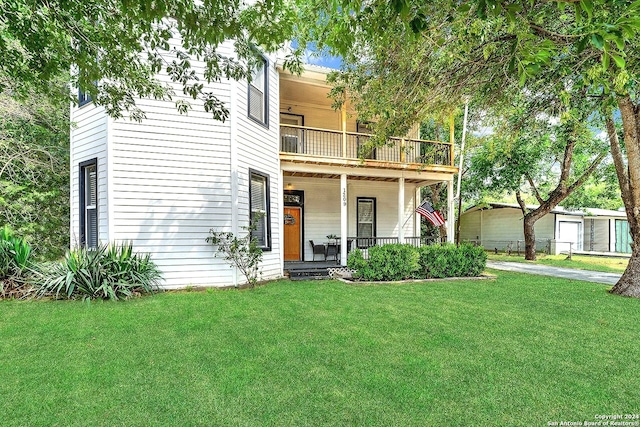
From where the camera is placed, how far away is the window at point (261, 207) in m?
8.25

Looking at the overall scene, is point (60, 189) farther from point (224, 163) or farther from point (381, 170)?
point (381, 170)

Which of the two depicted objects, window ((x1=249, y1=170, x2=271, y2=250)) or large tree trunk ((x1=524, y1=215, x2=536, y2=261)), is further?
large tree trunk ((x1=524, y1=215, x2=536, y2=261))

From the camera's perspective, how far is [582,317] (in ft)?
16.4

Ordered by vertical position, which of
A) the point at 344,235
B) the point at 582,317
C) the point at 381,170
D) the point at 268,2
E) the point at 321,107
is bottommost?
the point at 582,317

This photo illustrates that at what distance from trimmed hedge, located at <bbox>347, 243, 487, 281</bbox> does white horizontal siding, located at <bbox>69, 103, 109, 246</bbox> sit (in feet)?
19.8

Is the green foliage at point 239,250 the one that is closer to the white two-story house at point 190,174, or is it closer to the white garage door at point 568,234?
the white two-story house at point 190,174

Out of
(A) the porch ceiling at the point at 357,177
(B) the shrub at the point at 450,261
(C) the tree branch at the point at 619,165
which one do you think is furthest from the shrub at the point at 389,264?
(C) the tree branch at the point at 619,165

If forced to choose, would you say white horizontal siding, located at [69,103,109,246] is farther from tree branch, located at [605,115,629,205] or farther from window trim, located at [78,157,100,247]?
tree branch, located at [605,115,629,205]

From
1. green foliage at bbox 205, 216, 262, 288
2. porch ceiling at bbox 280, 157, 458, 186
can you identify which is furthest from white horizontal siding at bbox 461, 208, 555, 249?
green foliage at bbox 205, 216, 262, 288

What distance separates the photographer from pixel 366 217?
1222cm

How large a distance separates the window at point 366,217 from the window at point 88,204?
26.7 ft

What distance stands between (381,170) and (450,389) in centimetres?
807

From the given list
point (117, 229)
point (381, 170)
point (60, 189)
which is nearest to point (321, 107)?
point (381, 170)

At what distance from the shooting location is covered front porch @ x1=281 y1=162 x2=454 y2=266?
1060cm
